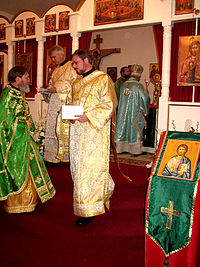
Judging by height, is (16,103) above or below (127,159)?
above

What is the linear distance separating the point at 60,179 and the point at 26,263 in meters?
1.79

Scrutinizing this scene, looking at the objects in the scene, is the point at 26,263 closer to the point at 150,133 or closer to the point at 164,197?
the point at 164,197

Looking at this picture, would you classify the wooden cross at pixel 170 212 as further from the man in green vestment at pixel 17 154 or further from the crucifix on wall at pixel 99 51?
the crucifix on wall at pixel 99 51

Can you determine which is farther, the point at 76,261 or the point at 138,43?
the point at 138,43

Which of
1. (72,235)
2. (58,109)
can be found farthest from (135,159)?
(72,235)

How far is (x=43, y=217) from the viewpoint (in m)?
3.56

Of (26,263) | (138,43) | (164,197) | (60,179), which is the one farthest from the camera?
(138,43)

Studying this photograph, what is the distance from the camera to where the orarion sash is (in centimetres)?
222

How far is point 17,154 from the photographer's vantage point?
3.38 metres

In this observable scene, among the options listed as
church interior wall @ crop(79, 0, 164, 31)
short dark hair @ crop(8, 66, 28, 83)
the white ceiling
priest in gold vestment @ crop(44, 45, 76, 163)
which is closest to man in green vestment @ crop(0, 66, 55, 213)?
short dark hair @ crop(8, 66, 28, 83)

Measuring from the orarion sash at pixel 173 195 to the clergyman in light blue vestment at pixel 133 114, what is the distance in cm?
383

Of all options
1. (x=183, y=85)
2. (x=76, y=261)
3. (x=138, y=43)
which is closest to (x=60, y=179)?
(x=76, y=261)

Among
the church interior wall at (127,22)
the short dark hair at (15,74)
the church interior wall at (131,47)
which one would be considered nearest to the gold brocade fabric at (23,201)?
the short dark hair at (15,74)

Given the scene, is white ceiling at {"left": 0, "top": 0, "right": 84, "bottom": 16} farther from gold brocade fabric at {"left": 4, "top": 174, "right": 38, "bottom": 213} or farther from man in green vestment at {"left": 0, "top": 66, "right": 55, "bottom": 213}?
gold brocade fabric at {"left": 4, "top": 174, "right": 38, "bottom": 213}
